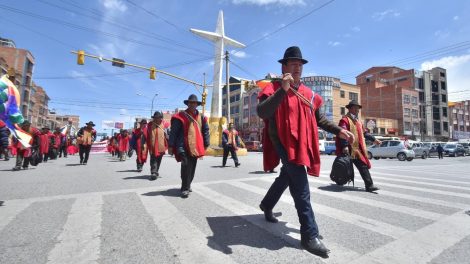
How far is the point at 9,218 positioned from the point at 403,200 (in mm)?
5808

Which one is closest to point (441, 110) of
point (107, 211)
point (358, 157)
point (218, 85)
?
point (218, 85)

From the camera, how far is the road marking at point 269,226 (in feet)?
7.94

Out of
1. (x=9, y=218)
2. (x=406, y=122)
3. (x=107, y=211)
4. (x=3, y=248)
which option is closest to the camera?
(x=3, y=248)

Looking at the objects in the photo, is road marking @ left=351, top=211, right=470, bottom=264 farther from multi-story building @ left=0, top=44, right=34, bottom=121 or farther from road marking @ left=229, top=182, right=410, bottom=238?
multi-story building @ left=0, top=44, right=34, bottom=121

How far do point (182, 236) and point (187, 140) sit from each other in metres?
2.58

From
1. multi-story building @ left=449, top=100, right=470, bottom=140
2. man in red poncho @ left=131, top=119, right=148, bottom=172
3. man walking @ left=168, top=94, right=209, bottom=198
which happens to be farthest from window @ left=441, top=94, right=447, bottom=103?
man walking @ left=168, top=94, right=209, bottom=198

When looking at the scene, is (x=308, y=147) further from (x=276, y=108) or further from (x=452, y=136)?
(x=452, y=136)

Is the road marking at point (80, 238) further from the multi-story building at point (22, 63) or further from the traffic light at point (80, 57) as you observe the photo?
the multi-story building at point (22, 63)

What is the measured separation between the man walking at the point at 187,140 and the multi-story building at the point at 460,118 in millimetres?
87045

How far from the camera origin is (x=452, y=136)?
2739 inches

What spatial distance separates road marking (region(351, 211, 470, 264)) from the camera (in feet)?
7.77

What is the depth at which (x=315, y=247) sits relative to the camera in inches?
94.7

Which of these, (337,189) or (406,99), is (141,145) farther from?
(406,99)

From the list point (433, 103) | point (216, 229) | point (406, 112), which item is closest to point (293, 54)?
point (216, 229)
